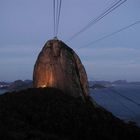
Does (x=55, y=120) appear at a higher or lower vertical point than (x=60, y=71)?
lower

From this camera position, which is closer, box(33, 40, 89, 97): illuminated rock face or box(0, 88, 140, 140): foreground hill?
box(0, 88, 140, 140): foreground hill

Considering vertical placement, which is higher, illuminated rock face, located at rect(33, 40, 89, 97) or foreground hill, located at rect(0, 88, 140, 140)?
illuminated rock face, located at rect(33, 40, 89, 97)

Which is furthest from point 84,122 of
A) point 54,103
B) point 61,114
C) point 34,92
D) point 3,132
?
point 3,132

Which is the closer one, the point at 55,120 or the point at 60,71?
the point at 55,120

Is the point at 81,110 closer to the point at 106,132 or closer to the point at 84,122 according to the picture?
the point at 84,122

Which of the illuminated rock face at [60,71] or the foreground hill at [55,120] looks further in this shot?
the illuminated rock face at [60,71]
